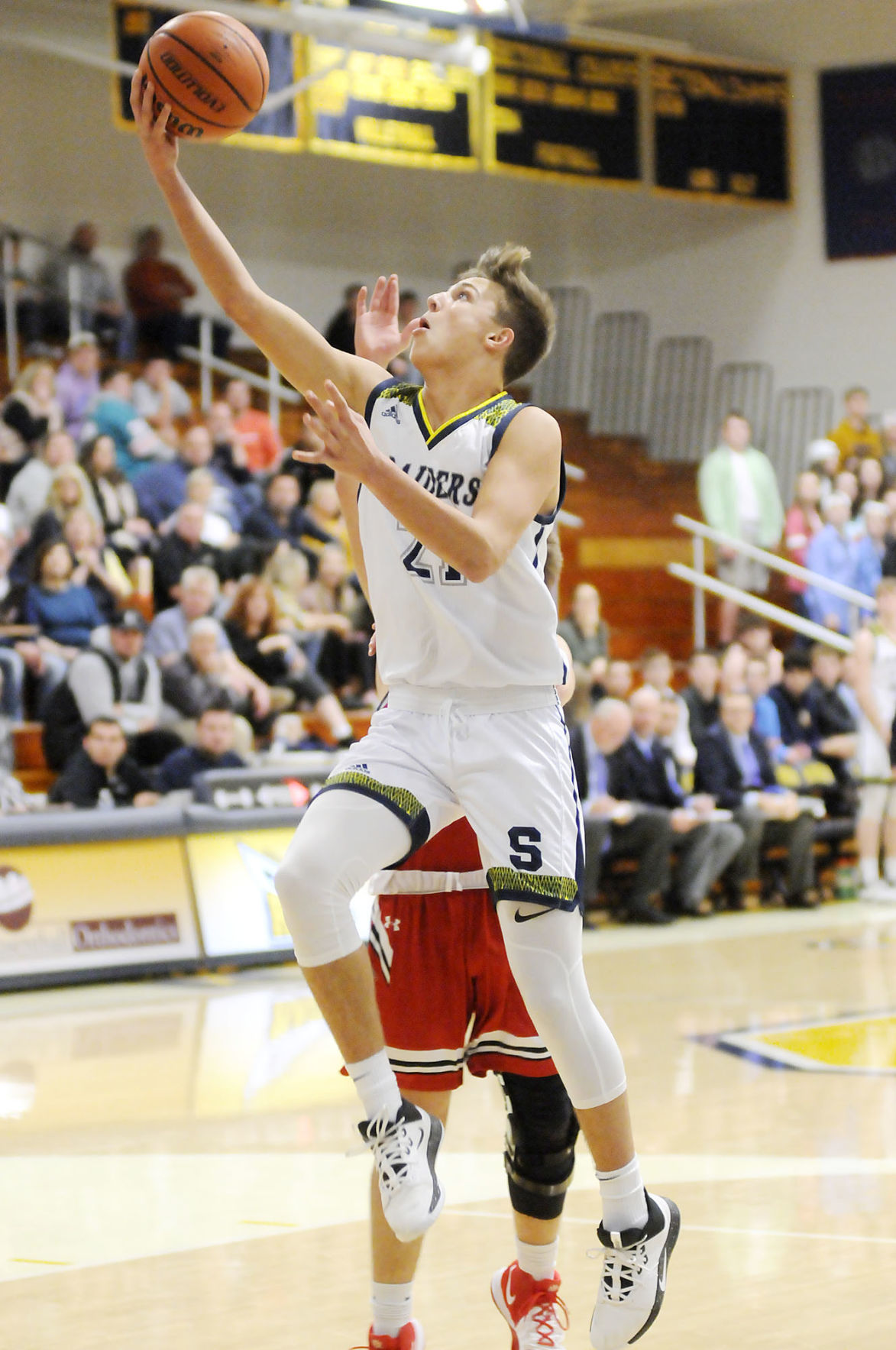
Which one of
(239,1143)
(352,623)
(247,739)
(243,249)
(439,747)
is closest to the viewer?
(439,747)

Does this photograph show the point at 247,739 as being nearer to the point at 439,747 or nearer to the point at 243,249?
the point at 439,747

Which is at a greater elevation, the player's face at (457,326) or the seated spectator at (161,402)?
the seated spectator at (161,402)

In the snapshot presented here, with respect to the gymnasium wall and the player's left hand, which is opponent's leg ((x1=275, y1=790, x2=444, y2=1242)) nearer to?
the player's left hand

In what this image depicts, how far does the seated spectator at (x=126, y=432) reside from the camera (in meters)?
11.2

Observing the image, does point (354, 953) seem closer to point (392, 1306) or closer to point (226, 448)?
point (392, 1306)

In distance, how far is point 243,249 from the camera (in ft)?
52.9

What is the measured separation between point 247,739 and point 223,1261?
5.08 metres

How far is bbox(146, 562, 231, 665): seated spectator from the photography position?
9.43m

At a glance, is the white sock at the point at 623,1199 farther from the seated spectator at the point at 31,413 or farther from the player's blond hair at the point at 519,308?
the seated spectator at the point at 31,413

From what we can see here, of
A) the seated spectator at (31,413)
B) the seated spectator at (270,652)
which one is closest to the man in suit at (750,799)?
the seated spectator at (270,652)

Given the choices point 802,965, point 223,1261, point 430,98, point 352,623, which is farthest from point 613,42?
point 223,1261

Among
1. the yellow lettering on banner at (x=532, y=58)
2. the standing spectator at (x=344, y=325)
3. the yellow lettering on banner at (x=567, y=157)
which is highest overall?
the yellow lettering on banner at (x=532, y=58)

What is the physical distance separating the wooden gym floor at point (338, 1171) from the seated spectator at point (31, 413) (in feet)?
14.1

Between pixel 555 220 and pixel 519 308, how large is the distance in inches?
609
